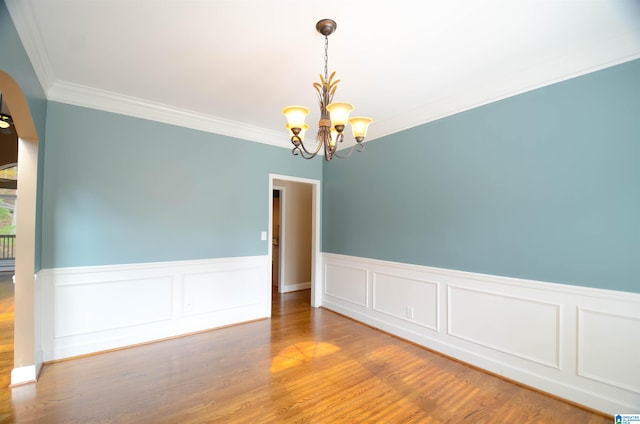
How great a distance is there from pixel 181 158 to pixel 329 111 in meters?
2.42

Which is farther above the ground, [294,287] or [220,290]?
[220,290]

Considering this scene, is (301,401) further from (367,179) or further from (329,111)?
(367,179)

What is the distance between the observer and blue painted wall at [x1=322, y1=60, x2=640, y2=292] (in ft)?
6.63

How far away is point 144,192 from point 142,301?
127 cm

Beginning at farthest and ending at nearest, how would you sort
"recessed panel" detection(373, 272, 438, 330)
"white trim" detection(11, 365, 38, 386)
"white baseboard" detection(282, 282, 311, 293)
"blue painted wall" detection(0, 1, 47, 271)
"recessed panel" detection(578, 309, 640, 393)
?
"white baseboard" detection(282, 282, 311, 293) < "recessed panel" detection(373, 272, 438, 330) < "white trim" detection(11, 365, 38, 386) < "recessed panel" detection(578, 309, 640, 393) < "blue painted wall" detection(0, 1, 47, 271)

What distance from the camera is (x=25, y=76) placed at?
6.64 ft

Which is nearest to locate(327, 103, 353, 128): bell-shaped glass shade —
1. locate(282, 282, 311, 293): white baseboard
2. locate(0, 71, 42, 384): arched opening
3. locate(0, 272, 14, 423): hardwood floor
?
locate(0, 71, 42, 384): arched opening

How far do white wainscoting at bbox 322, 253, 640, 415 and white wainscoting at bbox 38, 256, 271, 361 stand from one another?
1941 millimetres

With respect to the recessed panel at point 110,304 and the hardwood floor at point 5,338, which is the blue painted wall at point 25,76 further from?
the hardwood floor at point 5,338

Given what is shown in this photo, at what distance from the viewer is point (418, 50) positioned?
2160 mm

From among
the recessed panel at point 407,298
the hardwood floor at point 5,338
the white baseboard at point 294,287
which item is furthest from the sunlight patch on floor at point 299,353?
the white baseboard at point 294,287

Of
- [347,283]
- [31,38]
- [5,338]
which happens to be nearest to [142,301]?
[5,338]

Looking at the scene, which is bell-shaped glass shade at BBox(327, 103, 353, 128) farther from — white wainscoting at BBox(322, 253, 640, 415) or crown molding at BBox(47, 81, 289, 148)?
crown molding at BBox(47, 81, 289, 148)

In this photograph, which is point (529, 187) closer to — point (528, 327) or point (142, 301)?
point (528, 327)
